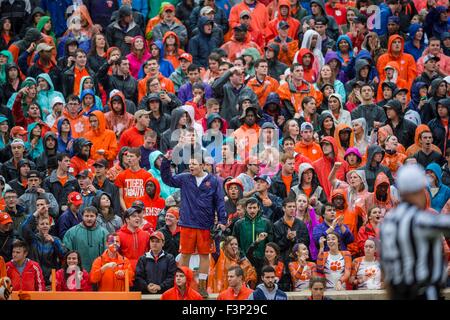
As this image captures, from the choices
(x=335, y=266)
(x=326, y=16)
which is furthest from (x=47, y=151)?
(x=326, y=16)

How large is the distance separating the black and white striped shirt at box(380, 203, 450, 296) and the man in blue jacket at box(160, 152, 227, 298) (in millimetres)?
6257

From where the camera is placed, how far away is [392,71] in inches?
776

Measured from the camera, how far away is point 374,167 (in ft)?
55.8

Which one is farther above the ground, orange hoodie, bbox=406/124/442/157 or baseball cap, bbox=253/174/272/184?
orange hoodie, bbox=406/124/442/157

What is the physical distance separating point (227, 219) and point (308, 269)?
48.1 inches

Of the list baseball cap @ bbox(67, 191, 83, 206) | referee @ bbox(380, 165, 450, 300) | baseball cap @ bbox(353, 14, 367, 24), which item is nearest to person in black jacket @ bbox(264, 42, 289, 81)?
baseball cap @ bbox(353, 14, 367, 24)

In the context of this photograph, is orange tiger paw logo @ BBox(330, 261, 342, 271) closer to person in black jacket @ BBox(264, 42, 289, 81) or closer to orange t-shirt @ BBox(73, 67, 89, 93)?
person in black jacket @ BBox(264, 42, 289, 81)

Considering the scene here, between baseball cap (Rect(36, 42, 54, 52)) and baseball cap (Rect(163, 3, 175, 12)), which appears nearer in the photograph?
baseball cap (Rect(36, 42, 54, 52))

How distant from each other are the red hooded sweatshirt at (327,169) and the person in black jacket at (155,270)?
2747 mm

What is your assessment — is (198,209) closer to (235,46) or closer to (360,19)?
(235,46)

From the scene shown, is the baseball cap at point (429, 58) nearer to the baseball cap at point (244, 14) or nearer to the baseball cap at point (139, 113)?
the baseball cap at point (244, 14)

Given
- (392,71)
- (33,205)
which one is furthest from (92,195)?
(392,71)

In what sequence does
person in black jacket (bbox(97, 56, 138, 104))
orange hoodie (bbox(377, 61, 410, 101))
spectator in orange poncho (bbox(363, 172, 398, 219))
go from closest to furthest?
spectator in orange poncho (bbox(363, 172, 398, 219)), person in black jacket (bbox(97, 56, 138, 104)), orange hoodie (bbox(377, 61, 410, 101))

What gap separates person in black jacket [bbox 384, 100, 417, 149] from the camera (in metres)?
18.4
